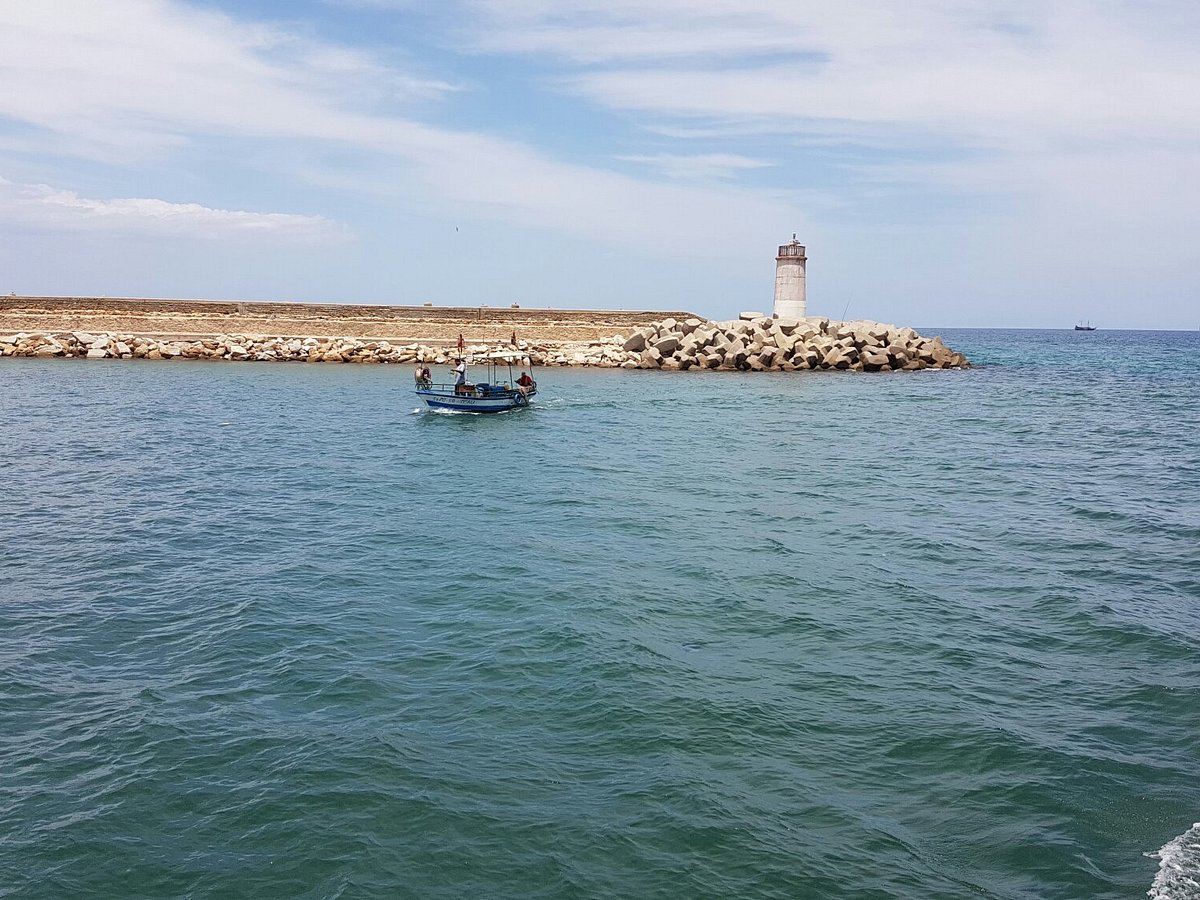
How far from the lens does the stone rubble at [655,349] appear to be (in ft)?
140

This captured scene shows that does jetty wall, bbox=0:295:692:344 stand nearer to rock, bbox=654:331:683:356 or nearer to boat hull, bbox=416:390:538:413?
rock, bbox=654:331:683:356

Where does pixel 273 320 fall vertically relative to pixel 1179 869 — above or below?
above

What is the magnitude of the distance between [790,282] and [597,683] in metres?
40.6

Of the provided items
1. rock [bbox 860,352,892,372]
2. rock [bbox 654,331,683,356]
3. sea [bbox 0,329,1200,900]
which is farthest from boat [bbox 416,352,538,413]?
rock [bbox 860,352,892,372]

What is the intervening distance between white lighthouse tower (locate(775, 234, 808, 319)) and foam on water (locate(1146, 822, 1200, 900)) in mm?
41978

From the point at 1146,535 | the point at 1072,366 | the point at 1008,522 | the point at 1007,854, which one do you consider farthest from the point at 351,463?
the point at 1072,366

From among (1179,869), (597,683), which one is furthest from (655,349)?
(1179,869)

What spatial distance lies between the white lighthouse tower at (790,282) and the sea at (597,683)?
2930 centimetres

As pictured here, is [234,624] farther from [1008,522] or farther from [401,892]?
[1008,522]

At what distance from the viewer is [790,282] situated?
46094 mm

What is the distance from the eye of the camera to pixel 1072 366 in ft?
184

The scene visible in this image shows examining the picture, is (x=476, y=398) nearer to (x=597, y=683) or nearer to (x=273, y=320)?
(x=597, y=683)

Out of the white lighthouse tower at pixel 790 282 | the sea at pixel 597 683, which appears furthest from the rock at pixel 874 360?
the sea at pixel 597 683

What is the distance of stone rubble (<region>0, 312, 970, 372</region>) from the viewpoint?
4281 centimetres
